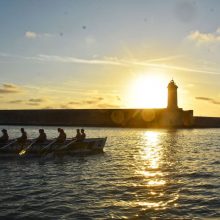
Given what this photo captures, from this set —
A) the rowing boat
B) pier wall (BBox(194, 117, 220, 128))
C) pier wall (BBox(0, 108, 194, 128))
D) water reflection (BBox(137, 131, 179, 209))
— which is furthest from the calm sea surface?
pier wall (BBox(194, 117, 220, 128))

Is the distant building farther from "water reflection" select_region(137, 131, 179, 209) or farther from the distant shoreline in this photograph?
"water reflection" select_region(137, 131, 179, 209)

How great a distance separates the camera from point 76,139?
33.1 metres

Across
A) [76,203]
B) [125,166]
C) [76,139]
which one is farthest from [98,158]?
[76,203]

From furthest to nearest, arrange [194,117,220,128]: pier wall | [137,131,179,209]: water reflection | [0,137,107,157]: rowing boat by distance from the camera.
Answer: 1. [194,117,220,128]: pier wall
2. [0,137,107,157]: rowing boat
3. [137,131,179,209]: water reflection

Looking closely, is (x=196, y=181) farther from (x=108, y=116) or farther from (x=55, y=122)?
(x=55, y=122)

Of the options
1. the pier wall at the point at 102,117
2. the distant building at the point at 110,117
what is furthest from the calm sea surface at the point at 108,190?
the pier wall at the point at 102,117

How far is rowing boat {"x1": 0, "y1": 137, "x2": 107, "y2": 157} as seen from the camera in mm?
30031

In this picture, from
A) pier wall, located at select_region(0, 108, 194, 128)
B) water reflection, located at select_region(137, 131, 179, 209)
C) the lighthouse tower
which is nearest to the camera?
water reflection, located at select_region(137, 131, 179, 209)

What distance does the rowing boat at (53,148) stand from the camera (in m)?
30.0

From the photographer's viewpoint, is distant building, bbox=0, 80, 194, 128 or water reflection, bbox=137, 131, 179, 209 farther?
distant building, bbox=0, 80, 194, 128

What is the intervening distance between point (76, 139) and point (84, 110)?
95674mm

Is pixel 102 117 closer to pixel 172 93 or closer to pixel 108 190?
pixel 172 93

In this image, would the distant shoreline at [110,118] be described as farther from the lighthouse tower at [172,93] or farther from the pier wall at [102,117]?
the lighthouse tower at [172,93]

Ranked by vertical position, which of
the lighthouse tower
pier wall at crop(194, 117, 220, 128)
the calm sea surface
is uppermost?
the lighthouse tower
